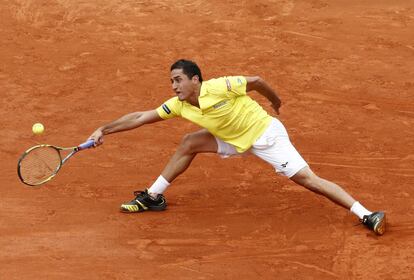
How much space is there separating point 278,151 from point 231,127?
0.54m

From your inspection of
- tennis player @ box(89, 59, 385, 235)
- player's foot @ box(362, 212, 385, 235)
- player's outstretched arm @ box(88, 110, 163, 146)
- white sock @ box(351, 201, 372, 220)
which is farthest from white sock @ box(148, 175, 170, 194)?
player's foot @ box(362, 212, 385, 235)

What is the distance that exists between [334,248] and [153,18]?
7.03m

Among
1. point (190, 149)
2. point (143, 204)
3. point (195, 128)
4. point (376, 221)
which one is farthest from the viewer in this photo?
point (195, 128)

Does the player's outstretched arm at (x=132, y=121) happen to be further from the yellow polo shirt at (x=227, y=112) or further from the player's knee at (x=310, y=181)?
the player's knee at (x=310, y=181)

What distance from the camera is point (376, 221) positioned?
28.8 ft

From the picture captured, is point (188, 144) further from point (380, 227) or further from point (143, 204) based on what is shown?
point (380, 227)

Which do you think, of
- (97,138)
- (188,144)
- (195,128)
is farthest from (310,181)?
(195,128)

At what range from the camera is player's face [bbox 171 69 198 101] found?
29.0ft

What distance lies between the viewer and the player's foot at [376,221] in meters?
8.77

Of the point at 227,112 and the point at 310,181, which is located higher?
the point at 227,112

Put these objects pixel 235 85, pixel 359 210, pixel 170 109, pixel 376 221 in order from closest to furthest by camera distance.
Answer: pixel 376 221
pixel 359 210
pixel 235 85
pixel 170 109

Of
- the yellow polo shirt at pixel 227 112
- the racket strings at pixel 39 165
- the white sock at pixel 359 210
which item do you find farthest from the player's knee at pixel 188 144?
the white sock at pixel 359 210

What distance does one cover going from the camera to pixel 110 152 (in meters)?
10.8

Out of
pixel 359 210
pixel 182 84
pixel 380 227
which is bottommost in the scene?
pixel 380 227
